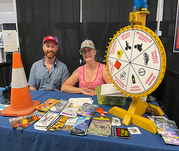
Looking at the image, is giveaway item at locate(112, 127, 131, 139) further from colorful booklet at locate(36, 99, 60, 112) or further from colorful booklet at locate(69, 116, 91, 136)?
colorful booklet at locate(36, 99, 60, 112)

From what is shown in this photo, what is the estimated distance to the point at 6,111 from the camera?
→ 1.11 meters

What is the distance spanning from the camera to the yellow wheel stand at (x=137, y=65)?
2.75 ft

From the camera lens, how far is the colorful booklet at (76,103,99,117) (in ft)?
3.54

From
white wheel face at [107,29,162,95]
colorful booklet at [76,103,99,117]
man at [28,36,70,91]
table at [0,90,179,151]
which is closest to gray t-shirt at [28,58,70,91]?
man at [28,36,70,91]

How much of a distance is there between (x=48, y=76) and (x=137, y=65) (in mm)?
1590

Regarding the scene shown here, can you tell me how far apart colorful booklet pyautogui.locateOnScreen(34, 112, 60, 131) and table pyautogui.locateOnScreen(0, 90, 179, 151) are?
3 centimetres

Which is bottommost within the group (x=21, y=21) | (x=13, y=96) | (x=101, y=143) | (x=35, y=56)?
(x=101, y=143)

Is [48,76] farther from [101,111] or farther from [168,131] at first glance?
[168,131]

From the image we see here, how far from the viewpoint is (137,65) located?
0.92 meters

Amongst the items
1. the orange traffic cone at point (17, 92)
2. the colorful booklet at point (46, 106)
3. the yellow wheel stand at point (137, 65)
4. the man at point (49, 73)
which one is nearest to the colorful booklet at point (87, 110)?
the yellow wheel stand at point (137, 65)

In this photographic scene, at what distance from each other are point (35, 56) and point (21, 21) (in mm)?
772

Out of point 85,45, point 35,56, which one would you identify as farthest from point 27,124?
point 35,56

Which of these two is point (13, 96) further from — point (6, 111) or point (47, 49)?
→ point (47, 49)

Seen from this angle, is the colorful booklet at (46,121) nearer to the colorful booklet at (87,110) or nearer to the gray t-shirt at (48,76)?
the colorful booklet at (87,110)
